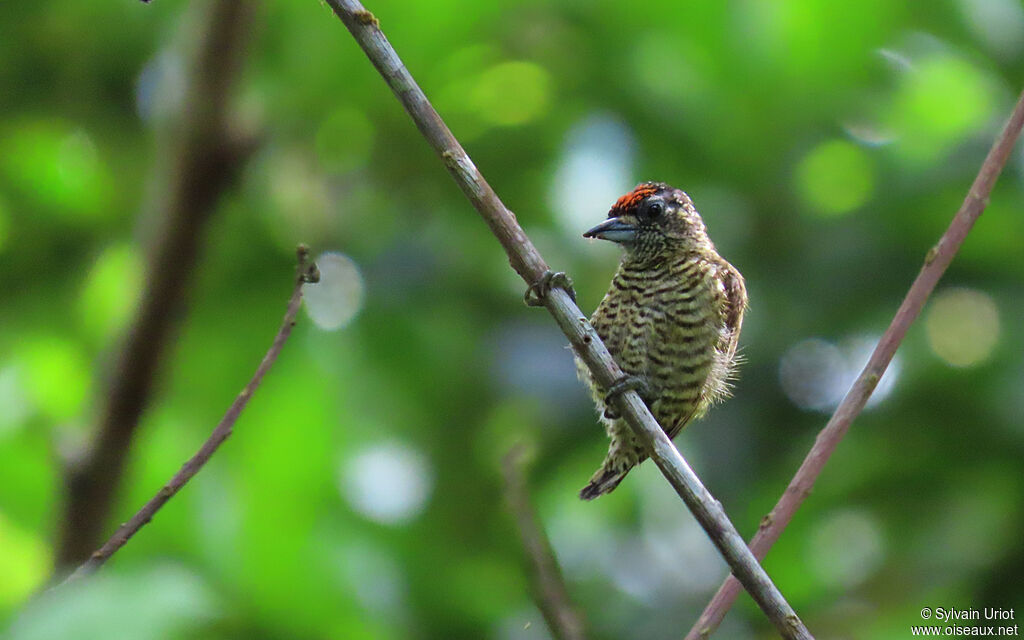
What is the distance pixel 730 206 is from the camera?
436 centimetres

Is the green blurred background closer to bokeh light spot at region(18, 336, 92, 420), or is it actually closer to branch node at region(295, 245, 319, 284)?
bokeh light spot at region(18, 336, 92, 420)

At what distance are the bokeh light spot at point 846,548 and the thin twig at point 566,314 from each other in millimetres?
2347

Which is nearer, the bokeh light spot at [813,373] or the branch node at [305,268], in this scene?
the branch node at [305,268]

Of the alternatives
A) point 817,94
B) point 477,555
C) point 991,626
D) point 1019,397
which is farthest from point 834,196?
point 477,555

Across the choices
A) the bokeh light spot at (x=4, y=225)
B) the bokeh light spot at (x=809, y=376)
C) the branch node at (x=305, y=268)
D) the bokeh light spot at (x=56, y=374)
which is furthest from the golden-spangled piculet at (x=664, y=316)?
the bokeh light spot at (x=4, y=225)

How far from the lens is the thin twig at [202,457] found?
1.91 metres

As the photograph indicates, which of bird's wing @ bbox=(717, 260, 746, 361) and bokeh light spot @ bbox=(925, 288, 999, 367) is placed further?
bokeh light spot @ bbox=(925, 288, 999, 367)

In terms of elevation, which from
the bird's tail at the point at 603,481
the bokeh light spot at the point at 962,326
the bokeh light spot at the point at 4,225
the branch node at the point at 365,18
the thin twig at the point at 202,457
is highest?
the branch node at the point at 365,18

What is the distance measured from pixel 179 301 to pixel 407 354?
115 centimetres

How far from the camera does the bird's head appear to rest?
368 cm

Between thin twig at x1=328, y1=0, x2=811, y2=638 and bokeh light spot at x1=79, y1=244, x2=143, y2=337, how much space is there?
2526 millimetres

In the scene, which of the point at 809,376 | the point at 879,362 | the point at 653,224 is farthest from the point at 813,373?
the point at 879,362

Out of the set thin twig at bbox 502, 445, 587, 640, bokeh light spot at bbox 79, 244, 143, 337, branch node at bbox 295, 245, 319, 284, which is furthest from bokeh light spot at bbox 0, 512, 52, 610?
thin twig at bbox 502, 445, 587, 640

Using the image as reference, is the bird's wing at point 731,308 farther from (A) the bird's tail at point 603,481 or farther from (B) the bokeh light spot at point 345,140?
(B) the bokeh light spot at point 345,140
